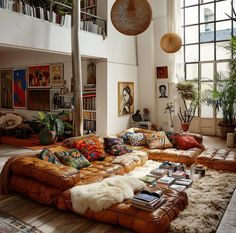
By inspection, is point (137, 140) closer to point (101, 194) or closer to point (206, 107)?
point (101, 194)

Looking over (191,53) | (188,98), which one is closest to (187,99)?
(188,98)

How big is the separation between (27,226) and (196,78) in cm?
708

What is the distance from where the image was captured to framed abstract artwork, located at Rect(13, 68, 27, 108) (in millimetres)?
9305

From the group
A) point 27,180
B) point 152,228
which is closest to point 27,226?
point 27,180

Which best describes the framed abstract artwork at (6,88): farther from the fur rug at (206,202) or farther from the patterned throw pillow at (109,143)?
the fur rug at (206,202)

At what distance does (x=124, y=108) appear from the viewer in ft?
26.2

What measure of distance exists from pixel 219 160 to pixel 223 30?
4.88 metres

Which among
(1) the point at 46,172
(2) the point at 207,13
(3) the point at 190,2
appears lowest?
(1) the point at 46,172

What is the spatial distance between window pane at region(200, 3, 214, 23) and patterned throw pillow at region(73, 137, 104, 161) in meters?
5.88

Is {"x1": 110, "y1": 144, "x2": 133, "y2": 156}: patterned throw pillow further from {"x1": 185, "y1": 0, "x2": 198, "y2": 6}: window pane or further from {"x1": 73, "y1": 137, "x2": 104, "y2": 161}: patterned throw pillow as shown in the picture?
{"x1": 185, "y1": 0, "x2": 198, "y2": 6}: window pane

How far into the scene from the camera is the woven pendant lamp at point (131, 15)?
12.3 feet

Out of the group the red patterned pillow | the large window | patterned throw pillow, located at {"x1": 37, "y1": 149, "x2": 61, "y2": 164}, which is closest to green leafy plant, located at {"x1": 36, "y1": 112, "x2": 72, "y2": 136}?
patterned throw pillow, located at {"x1": 37, "y1": 149, "x2": 61, "y2": 164}

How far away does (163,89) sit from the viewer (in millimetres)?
8445

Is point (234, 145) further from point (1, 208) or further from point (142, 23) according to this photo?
point (1, 208)
